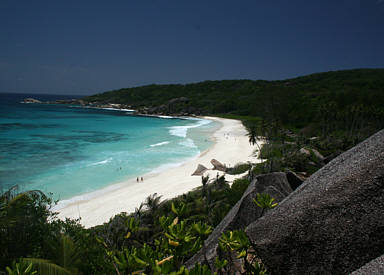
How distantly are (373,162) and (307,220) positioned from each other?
44.7 inches

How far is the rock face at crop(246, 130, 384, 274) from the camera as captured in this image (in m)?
2.56

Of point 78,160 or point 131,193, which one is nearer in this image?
point 131,193

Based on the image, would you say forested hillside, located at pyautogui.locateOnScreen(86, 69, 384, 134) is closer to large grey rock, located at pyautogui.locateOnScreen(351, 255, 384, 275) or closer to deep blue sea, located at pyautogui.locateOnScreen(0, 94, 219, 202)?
deep blue sea, located at pyautogui.locateOnScreen(0, 94, 219, 202)

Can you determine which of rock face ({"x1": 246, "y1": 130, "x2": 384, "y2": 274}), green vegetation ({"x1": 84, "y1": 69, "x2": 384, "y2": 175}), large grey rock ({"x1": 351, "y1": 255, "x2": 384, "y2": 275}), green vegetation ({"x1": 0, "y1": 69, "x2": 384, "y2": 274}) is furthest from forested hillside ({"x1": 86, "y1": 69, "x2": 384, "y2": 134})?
large grey rock ({"x1": 351, "y1": 255, "x2": 384, "y2": 275})

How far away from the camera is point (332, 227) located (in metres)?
2.69

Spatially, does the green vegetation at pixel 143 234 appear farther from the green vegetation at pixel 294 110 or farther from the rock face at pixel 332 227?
the green vegetation at pixel 294 110

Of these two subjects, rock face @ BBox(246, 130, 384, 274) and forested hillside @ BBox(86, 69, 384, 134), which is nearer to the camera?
rock face @ BBox(246, 130, 384, 274)

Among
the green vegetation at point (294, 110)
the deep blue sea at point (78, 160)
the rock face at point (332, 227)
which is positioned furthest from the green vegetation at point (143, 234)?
the deep blue sea at point (78, 160)

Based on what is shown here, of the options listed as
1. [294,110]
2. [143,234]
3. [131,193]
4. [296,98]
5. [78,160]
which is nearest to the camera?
[143,234]

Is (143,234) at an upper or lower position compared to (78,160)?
upper

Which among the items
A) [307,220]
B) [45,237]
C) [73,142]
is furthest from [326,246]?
[73,142]

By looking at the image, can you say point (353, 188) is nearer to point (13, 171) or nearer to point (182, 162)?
point (182, 162)

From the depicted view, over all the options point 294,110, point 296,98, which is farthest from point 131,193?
point 296,98

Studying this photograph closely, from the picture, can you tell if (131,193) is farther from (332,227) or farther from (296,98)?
(296,98)
